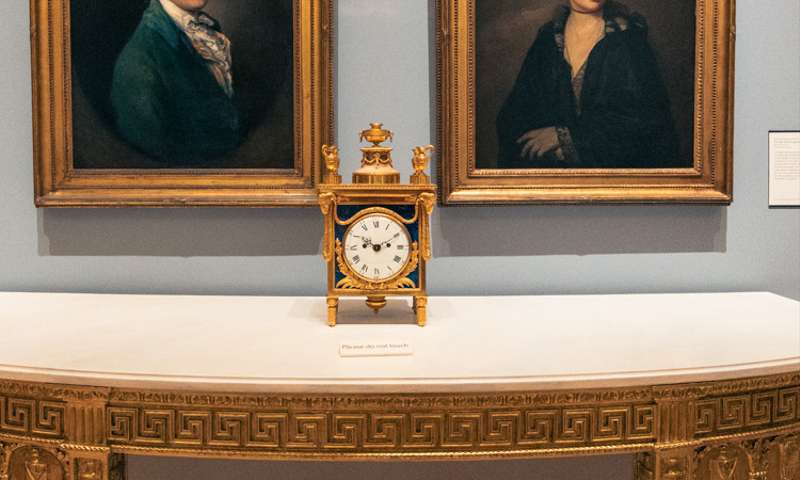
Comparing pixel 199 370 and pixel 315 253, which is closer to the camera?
pixel 199 370

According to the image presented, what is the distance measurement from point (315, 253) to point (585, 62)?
1.10 m

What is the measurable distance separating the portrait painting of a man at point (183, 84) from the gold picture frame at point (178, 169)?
0.08 ft

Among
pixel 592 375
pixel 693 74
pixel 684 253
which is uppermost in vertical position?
pixel 693 74

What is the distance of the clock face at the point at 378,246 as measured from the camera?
1.97 meters

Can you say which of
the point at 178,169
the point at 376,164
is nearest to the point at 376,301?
the point at 376,164

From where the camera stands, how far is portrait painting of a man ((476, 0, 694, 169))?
2322 millimetres

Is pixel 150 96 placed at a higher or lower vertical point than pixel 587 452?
higher

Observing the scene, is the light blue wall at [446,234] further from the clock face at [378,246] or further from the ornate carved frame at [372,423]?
the ornate carved frame at [372,423]

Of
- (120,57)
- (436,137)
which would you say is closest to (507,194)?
(436,137)

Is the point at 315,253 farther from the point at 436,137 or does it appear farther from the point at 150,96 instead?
the point at 150,96

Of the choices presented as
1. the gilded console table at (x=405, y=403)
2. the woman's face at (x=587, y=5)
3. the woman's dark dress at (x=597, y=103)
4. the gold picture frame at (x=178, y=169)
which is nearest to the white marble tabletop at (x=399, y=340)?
the gilded console table at (x=405, y=403)

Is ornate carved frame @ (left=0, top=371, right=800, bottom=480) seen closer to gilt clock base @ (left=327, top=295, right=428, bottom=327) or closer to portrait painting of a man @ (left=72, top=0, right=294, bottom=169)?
gilt clock base @ (left=327, top=295, right=428, bottom=327)

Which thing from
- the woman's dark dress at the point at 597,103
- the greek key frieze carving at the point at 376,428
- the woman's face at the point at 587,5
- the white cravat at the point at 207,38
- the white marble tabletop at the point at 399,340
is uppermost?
the woman's face at the point at 587,5

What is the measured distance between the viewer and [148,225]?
7.95 feet
